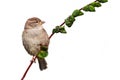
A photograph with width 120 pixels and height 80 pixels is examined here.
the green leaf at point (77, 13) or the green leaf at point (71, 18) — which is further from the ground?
the green leaf at point (77, 13)

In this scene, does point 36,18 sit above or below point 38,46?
above

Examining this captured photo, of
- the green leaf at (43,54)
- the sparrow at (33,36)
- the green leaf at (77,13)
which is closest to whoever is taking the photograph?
the green leaf at (43,54)

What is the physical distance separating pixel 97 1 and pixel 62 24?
0.93ft

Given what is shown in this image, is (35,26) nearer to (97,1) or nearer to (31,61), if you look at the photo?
(31,61)

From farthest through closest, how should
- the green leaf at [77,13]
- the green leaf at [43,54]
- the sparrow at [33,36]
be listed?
the sparrow at [33,36] < the green leaf at [77,13] < the green leaf at [43,54]

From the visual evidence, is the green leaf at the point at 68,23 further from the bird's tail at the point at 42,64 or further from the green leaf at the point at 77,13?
the bird's tail at the point at 42,64

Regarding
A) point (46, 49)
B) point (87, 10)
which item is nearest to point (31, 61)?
point (46, 49)

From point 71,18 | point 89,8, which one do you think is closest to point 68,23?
point 71,18

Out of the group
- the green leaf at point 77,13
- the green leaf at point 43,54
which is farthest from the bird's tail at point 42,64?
the green leaf at point 77,13

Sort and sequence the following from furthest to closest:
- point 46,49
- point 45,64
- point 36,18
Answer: point 45,64 → point 36,18 → point 46,49

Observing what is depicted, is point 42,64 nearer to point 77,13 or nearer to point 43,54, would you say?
point 43,54

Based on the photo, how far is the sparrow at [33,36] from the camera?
282 centimetres

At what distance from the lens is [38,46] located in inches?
112

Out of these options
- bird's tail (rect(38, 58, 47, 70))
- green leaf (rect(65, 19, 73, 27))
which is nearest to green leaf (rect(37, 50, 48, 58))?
green leaf (rect(65, 19, 73, 27))
